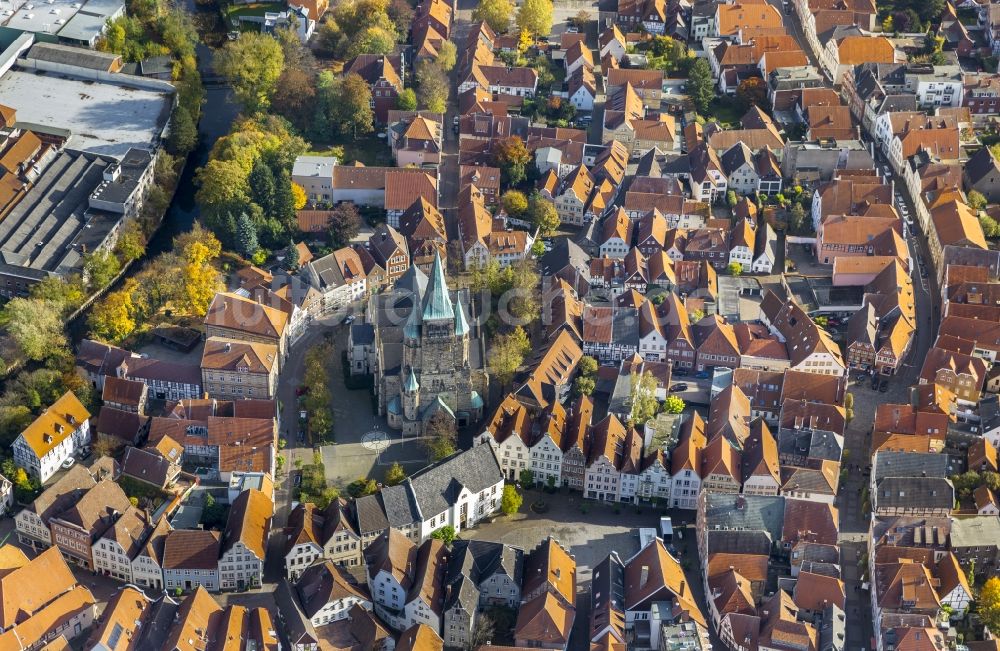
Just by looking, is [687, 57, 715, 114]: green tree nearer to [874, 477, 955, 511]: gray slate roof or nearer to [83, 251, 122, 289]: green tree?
[874, 477, 955, 511]: gray slate roof

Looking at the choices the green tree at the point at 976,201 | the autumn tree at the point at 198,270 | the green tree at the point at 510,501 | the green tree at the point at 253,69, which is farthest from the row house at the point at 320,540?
the green tree at the point at 976,201

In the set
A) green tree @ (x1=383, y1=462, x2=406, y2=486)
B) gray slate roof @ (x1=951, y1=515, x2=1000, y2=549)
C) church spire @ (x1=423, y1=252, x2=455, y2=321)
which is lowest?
green tree @ (x1=383, y1=462, x2=406, y2=486)

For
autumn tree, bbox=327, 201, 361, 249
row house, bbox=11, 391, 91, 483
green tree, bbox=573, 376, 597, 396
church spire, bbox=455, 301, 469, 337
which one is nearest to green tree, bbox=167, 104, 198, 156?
autumn tree, bbox=327, 201, 361, 249

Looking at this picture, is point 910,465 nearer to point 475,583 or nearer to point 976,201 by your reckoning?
point 475,583

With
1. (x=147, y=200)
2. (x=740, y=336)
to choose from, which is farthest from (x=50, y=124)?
(x=740, y=336)

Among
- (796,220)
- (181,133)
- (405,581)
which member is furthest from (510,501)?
(181,133)

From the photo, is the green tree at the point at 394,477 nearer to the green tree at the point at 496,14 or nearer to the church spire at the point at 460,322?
the church spire at the point at 460,322

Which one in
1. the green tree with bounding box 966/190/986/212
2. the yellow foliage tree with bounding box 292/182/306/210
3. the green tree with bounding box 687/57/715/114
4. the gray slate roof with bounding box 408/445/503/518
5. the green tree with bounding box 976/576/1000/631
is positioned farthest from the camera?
the green tree with bounding box 687/57/715/114
